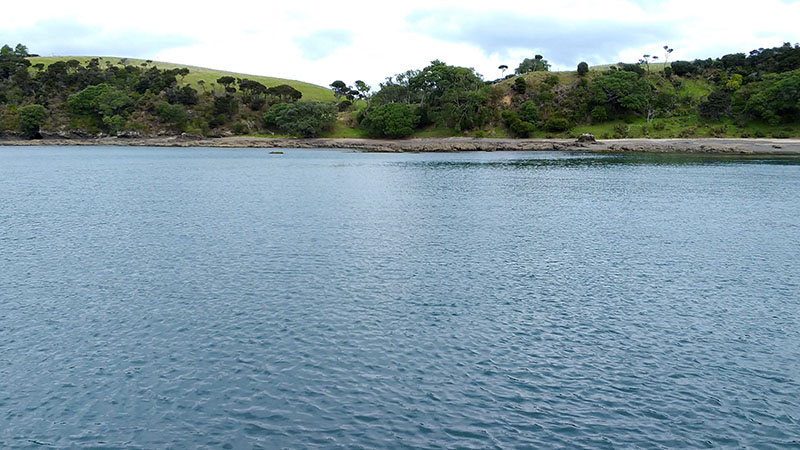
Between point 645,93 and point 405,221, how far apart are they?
138m

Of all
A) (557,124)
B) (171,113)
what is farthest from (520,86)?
(171,113)

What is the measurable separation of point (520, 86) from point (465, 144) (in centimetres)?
3633

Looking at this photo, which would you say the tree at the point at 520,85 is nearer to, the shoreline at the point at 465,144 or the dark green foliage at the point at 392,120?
the shoreline at the point at 465,144

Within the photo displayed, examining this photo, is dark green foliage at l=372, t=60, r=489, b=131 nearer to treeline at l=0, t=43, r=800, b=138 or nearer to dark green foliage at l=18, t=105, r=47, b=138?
treeline at l=0, t=43, r=800, b=138

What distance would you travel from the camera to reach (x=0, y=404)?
18281 mm

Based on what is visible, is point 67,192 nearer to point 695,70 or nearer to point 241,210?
point 241,210

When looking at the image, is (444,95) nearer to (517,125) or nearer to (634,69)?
(517,125)

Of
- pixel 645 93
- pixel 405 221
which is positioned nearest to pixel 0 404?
pixel 405 221

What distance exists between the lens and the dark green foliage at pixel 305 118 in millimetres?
181500

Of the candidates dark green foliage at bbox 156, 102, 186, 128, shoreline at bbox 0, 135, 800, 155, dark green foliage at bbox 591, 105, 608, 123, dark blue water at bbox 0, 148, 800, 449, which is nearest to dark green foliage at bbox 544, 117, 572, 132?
shoreline at bbox 0, 135, 800, 155

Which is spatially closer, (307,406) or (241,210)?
(307,406)

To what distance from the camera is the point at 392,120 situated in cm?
17300

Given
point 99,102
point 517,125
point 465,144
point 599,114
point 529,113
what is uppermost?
point 99,102

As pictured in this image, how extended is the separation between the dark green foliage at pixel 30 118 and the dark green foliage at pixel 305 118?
77809mm
